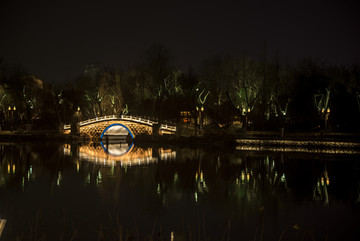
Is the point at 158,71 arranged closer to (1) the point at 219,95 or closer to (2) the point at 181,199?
(1) the point at 219,95

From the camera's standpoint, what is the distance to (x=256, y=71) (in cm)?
4497

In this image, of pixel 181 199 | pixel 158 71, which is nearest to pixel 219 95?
pixel 158 71

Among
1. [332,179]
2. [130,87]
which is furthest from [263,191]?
[130,87]

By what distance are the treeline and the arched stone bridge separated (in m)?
1.85

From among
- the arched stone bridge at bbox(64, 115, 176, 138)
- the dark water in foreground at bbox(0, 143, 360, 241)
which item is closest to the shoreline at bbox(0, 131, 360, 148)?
the arched stone bridge at bbox(64, 115, 176, 138)

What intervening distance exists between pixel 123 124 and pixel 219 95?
1318cm

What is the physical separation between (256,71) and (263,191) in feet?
102

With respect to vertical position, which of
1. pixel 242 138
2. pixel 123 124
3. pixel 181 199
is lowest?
pixel 181 199

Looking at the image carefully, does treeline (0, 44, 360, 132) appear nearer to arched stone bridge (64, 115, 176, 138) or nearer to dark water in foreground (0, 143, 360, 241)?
arched stone bridge (64, 115, 176, 138)

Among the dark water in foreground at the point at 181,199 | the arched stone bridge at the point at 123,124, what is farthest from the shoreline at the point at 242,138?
the dark water in foreground at the point at 181,199

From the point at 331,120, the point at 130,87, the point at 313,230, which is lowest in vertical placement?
the point at 313,230

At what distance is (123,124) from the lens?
44750 millimetres

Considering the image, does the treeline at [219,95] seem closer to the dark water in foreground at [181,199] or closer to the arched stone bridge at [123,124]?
the arched stone bridge at [123,124]

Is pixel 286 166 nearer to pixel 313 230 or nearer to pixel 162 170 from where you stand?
pixel 162 170
